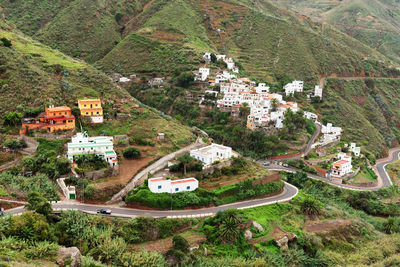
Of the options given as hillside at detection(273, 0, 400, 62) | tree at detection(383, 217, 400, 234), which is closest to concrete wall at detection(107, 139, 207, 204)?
tree at detection(383, 217, 400, 234)

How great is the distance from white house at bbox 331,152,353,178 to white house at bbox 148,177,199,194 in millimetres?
28549

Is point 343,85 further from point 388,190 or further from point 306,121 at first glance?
point 388,190

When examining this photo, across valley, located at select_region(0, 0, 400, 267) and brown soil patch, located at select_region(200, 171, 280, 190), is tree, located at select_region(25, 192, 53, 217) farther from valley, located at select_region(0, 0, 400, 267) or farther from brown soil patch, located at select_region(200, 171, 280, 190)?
brown soil patch, located at select_region(200, 171, 280, 190)

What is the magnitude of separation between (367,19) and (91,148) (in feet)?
492

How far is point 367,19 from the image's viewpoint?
148500 mm

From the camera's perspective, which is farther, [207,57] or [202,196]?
[207,57]

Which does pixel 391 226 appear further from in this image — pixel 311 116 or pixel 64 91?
pixel 64 91

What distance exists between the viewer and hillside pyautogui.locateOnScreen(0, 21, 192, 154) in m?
43.1

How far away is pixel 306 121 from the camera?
207 ft

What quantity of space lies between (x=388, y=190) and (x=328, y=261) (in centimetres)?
2716

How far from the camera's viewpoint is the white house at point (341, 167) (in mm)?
53531

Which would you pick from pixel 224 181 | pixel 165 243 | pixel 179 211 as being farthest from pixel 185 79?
pixel 165 243

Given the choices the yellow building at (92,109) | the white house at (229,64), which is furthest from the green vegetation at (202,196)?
the white house at (229,64)

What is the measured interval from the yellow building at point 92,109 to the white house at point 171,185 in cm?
1495
